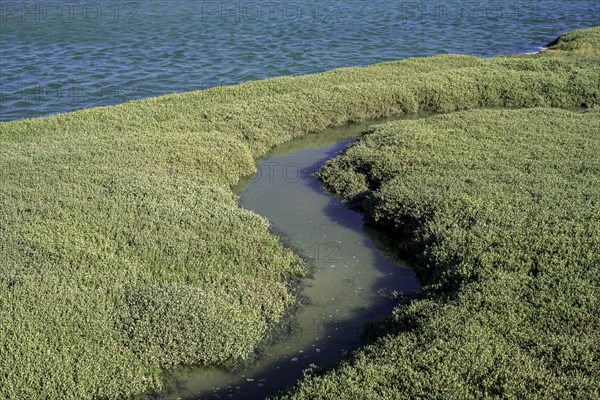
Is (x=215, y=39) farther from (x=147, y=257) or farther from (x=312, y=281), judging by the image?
(x=312, y=281)

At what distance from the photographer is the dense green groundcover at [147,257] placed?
1131cm

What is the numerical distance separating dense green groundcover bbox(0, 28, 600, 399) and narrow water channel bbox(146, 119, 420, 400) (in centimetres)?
46

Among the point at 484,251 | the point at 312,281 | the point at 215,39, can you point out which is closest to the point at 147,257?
the point at 312,281

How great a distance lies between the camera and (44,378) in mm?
10812

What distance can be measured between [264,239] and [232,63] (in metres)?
24.2

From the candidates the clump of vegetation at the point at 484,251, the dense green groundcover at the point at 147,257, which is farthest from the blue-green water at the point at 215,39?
the clump of vegetation at the point at 484,251

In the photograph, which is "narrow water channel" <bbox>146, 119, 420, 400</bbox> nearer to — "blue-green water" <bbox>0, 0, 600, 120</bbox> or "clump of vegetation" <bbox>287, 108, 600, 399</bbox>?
"clump of vegetation" <bbox>287, 108, 600, 399</bbox>

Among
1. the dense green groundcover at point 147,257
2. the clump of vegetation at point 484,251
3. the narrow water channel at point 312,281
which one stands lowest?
the narrow water channel at point 312,281

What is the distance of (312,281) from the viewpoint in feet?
49.6

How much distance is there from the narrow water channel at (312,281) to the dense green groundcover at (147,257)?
46 centimetres

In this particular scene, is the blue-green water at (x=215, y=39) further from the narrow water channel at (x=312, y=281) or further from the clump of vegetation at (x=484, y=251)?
the clump of vegetation at (x=484, y=251)

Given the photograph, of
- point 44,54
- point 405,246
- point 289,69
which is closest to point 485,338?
point 405,246

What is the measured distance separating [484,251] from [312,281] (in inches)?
155

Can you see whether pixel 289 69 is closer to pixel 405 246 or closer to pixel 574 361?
pixel 405 246
